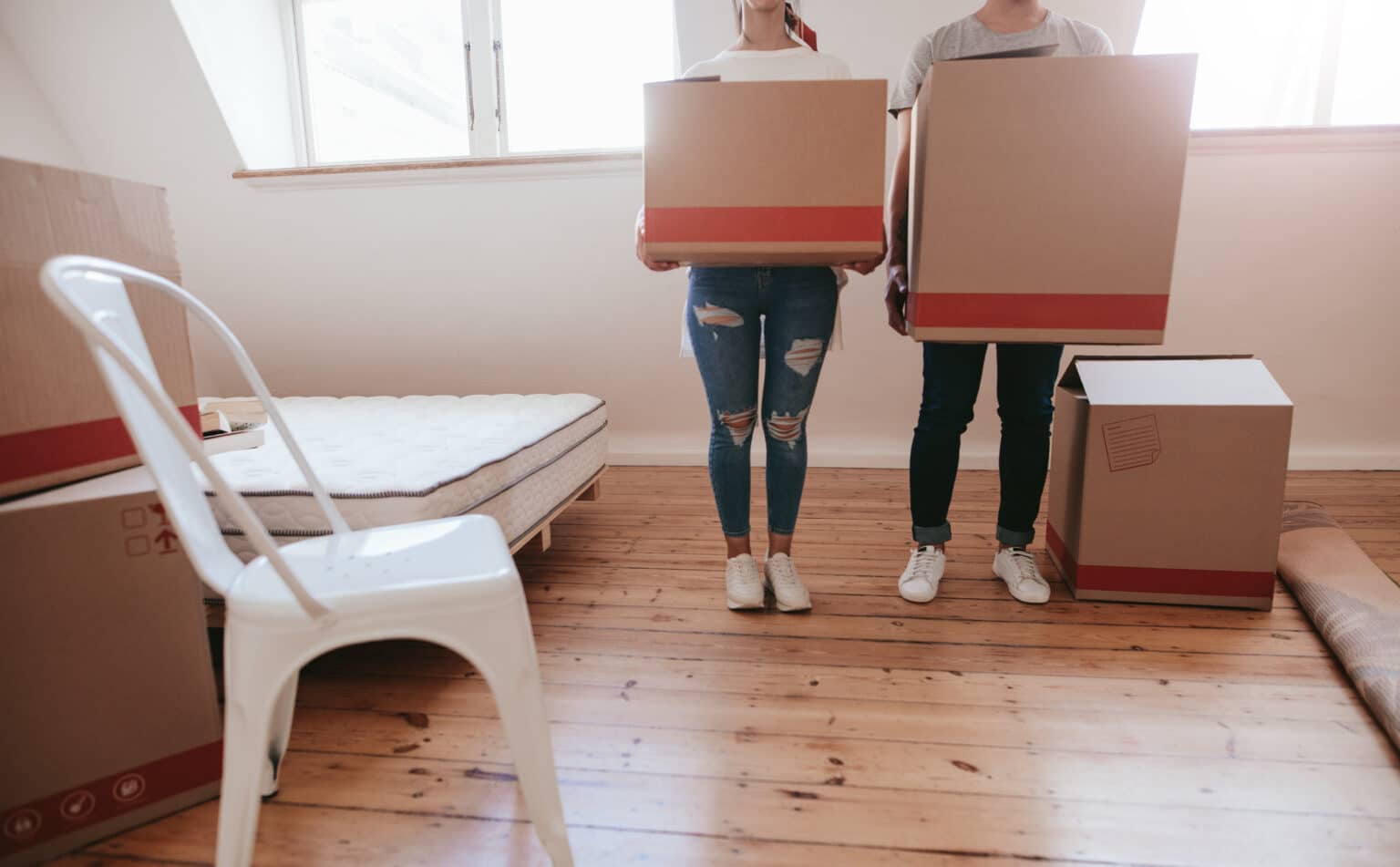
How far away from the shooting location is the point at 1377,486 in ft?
7.23

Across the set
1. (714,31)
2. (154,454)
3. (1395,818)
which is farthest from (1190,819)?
(714,31)

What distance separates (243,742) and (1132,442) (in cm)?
146

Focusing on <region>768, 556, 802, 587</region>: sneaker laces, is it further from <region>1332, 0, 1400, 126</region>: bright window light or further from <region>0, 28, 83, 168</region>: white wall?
<region>0, 28, 83, 168</region>: white wall

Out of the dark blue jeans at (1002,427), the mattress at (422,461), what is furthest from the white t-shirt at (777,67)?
the mattress at (422,461)

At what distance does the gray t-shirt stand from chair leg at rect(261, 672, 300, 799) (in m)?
1.33

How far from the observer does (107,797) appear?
33.8 inches

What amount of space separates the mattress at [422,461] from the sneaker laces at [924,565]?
0.79 m

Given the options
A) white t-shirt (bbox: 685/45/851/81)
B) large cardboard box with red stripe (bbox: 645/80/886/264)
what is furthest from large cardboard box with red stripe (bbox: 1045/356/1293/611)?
white t-shirt (bbox: 685/45/851/81)

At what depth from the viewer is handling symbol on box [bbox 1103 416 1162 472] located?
54.2 inches

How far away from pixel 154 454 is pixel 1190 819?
1.19 metres

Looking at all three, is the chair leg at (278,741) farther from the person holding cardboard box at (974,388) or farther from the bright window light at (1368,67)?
the bright window light at (1368,67)

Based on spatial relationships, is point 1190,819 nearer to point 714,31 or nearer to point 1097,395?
point 1097,395

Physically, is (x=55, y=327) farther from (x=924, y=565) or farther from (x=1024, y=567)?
(x=1024, y=567)

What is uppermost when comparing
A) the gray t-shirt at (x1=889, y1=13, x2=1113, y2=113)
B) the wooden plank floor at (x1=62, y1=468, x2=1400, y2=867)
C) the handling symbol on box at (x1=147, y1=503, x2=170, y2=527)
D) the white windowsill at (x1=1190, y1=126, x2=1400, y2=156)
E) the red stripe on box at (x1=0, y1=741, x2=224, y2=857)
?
the gray t-shirt at (x1=889, y1=13, x2=1113, y2=113)
